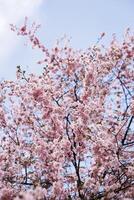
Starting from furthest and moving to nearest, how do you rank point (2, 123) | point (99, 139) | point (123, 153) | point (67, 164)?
point (2, 123), point (123, 153), point (67, 164), point (99, 139)

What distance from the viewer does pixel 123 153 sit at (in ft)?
40.7

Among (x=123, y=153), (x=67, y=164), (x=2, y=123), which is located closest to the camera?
(x=67, y=164)

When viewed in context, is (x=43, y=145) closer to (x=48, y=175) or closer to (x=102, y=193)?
(x=48, y=175)

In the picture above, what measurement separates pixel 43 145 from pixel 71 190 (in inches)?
57.8

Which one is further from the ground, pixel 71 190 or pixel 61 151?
pixel 61 151

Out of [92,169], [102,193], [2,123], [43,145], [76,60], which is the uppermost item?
[76,60]

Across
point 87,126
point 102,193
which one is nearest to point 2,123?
point 87,126

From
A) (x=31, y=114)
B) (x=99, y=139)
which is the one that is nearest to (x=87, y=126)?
(x=99, y=139)

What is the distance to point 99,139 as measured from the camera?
10672 mm

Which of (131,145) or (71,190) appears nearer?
(71,190)

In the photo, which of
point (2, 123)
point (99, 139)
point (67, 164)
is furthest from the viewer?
point (2, 123)

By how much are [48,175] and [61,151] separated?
784 millimetres

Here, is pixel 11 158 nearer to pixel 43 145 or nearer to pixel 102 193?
pixel 43 145

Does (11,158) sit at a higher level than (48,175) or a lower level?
higher
